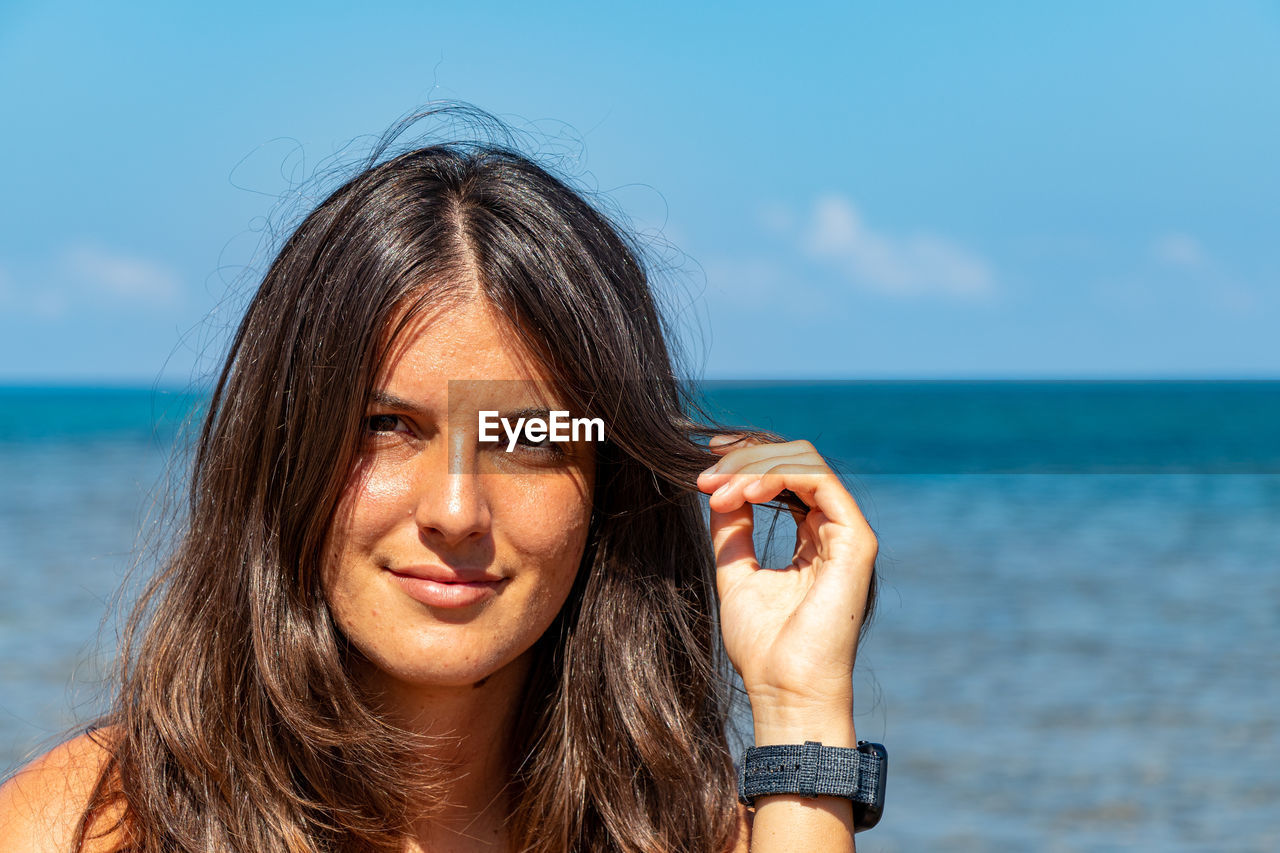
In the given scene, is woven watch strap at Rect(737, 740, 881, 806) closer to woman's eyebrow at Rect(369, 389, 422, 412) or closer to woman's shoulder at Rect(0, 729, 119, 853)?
woman's eyebrow at Rect(369, 389, 422, 412)

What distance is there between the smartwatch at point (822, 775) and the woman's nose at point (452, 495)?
733 millimetres

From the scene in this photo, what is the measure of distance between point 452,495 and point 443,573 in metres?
0.15

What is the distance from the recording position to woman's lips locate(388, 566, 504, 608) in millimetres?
2193

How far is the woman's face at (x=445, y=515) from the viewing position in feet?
7.18

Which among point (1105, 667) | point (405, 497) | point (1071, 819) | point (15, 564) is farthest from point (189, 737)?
point (15, 564)

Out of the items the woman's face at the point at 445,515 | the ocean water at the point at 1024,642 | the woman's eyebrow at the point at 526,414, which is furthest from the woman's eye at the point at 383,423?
the ocean water at the point at 1024,642

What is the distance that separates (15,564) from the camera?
424 inches

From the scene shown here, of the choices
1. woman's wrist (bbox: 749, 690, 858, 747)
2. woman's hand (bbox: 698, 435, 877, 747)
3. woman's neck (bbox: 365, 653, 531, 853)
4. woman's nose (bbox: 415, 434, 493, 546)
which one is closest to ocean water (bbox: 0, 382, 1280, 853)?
woman's hand (bbox: 698, 435, 877, 747)

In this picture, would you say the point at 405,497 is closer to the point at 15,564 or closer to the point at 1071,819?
the point at 1071,819

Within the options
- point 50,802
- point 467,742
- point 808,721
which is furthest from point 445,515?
point 50,802

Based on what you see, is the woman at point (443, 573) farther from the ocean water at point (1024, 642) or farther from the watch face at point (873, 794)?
the ocean water at point (1024, 642)

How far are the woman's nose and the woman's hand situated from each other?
528 millimetres

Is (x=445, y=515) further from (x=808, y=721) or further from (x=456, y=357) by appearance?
(x=808, y=721)

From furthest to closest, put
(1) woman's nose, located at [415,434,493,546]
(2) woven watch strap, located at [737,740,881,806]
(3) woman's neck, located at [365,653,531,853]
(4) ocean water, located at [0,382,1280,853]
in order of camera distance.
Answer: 1. (4) ocean water, located at [0,382,1280,853]
2. (3) woman's neck, located at [365,653,531,853]
3. (2) woven watch strap, located at [737,740,881,806]
4. (1) woman's nose, located at [415,434,493,546]
